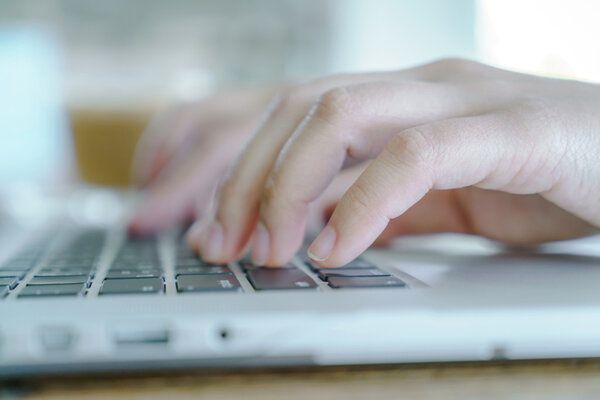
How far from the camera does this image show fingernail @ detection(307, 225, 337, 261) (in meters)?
0.38

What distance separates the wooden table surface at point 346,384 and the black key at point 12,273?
15cm

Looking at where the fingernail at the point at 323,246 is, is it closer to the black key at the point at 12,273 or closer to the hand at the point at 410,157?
the hand at the point at 410,157

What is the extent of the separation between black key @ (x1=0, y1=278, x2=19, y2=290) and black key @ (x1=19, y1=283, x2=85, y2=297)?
0.01 m

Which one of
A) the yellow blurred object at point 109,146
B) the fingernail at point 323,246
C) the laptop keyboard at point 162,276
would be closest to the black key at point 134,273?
the laptop keyboard at point 162,276

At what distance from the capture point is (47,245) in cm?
65

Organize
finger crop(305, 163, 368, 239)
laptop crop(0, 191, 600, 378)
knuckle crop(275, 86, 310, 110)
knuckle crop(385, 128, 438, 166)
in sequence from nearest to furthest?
1. laptop crop(0, 191, 600, 378)
2. knuckle crop(385, 128, 438, 166)
3. knuckle crop(275, 86, 310, 110)
4. finger crop(305, 163, 368, 239)

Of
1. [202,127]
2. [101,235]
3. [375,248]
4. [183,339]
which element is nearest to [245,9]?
[202,127]

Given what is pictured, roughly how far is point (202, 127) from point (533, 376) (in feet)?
2.65

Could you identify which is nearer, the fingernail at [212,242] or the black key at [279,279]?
the black key at [279,279]

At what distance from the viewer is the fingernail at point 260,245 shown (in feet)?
1.42

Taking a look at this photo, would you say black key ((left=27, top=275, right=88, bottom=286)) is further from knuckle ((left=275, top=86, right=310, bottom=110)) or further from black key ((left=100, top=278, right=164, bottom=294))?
knuckle ((left=275, top=86, right=310, bottom=110))

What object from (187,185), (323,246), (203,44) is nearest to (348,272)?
(323,246)

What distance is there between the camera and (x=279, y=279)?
0.37 metres

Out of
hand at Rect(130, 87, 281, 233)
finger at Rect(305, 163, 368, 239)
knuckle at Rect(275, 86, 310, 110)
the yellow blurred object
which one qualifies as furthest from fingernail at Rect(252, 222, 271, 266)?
the yellow blurred object
